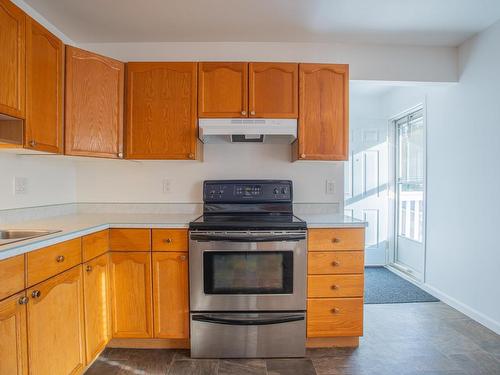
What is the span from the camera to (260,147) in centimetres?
241

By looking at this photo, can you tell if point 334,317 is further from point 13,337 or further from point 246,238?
point 13,337

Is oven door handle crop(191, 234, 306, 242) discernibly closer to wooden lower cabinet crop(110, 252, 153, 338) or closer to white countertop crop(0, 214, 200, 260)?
white countertop crop(0, 214, 200, 260)

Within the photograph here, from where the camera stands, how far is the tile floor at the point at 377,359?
1723 mm

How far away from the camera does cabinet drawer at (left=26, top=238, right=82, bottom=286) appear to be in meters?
Result: 1.21

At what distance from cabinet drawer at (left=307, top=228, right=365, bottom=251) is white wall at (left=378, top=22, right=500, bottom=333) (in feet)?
3.96

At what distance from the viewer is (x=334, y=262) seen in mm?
A: 1866

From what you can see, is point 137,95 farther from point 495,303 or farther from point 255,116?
point 495,303

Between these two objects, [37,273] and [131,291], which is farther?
[131,291]

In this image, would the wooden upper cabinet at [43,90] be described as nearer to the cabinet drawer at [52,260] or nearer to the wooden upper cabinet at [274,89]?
the cabinet drawer at [52,260]

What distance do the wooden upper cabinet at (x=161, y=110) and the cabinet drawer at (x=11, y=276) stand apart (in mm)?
1109

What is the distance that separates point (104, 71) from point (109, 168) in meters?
0.84

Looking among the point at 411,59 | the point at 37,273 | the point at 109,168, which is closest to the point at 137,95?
the point at 109,168

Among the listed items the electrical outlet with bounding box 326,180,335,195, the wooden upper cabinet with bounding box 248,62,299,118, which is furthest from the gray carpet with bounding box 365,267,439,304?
the wooden upper cabinet with bounding box 248,62,299,118

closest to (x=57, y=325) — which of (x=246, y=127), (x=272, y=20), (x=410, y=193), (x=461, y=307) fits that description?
(x=246, y=127)
